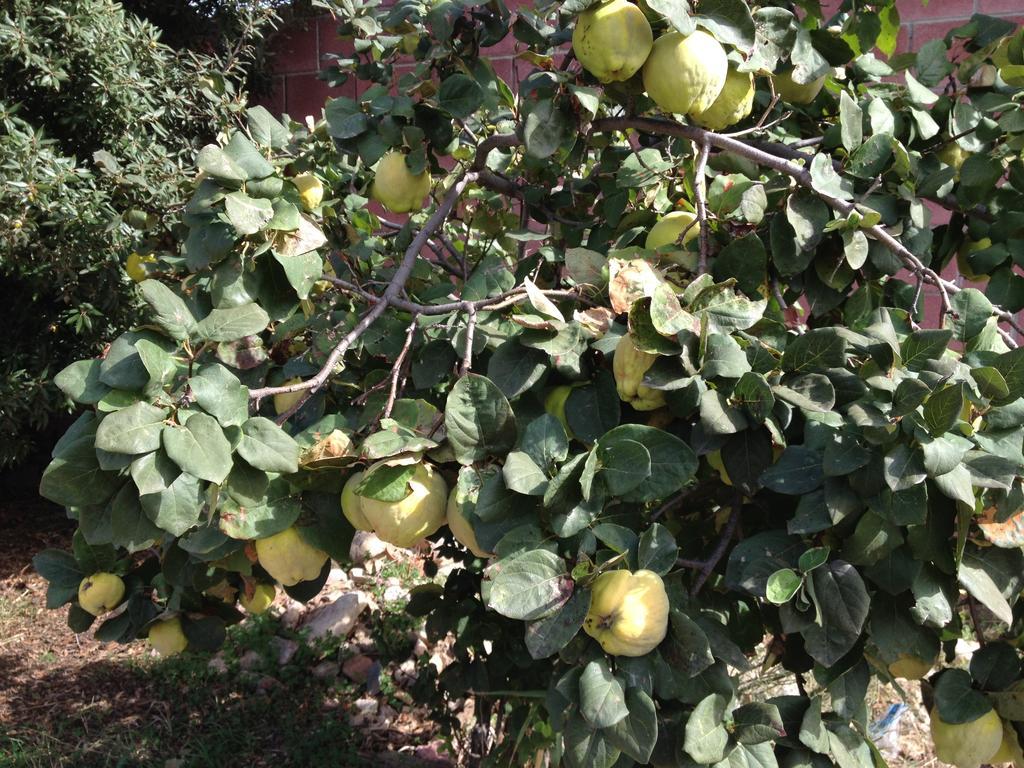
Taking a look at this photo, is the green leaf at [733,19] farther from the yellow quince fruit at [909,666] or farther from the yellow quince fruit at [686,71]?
the yellow quince fruit at [909,666]

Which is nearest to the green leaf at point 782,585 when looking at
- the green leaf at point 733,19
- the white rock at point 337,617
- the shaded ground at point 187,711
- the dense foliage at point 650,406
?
the dense foliage at point 650,406

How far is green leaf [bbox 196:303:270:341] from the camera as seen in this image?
0.90 metres

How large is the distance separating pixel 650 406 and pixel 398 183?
63 centimetres

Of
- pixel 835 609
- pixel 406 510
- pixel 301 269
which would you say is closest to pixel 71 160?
pixel 301 269

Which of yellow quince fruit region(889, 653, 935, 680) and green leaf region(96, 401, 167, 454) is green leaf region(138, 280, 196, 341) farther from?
yellow quince fruit region(889, 653, 935, 680)

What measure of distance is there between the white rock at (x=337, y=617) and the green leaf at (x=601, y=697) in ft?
7.58

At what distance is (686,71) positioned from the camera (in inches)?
39.0

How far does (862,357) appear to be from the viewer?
97 centimetres

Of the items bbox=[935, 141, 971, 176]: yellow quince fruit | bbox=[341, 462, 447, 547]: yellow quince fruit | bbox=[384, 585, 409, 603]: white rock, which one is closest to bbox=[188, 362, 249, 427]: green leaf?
bbox=[341, 462, 447, 547]: yellow quince fruit

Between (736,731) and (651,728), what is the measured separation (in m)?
0.15

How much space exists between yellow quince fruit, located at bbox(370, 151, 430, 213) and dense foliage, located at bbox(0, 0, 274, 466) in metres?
1.42

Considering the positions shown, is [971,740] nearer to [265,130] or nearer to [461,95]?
[461,95]

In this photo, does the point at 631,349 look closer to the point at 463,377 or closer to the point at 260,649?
the point at 463,377

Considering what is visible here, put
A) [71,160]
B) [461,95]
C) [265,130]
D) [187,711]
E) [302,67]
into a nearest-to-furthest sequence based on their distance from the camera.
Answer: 1. [461,95]
2. [265,130]
3. [187,711]
4. [71,160]
5. [302,67]
